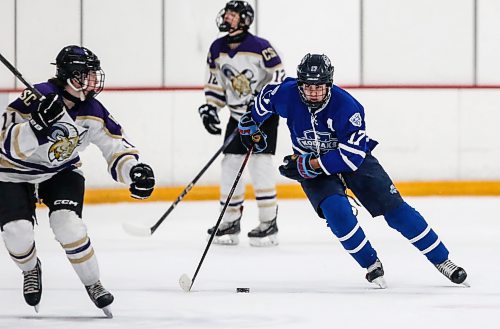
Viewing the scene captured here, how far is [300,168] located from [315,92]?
0.95 ft

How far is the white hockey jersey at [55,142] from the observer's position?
3.59m

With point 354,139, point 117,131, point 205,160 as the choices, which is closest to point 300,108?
point 354,139

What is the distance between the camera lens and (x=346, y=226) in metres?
4.16

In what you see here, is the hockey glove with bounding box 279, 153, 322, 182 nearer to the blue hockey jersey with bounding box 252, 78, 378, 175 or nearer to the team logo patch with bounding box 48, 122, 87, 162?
the blue hockey jersey with bounding box 252, 78, 378, 175

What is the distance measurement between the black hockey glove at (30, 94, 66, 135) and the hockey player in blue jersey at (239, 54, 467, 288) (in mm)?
1038

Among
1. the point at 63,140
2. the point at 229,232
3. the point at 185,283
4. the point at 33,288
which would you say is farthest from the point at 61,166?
the point at 229,232

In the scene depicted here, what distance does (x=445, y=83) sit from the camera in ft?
25.4

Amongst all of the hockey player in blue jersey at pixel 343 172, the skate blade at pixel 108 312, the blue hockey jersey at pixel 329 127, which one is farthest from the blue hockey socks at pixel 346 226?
the skate blade at pixel 108 312

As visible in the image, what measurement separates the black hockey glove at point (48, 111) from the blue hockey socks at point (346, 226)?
3.73 feet

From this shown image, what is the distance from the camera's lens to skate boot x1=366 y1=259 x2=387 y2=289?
421 cm

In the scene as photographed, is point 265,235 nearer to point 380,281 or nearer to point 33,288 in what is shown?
point 380,281

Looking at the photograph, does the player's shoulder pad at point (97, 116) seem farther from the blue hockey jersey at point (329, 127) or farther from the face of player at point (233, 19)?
the face of player at point (233, 19)

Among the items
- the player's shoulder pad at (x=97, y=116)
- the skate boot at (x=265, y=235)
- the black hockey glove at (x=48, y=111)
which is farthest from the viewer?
the skate boot at (x=265, y=235)

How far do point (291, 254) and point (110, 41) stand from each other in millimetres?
2908
